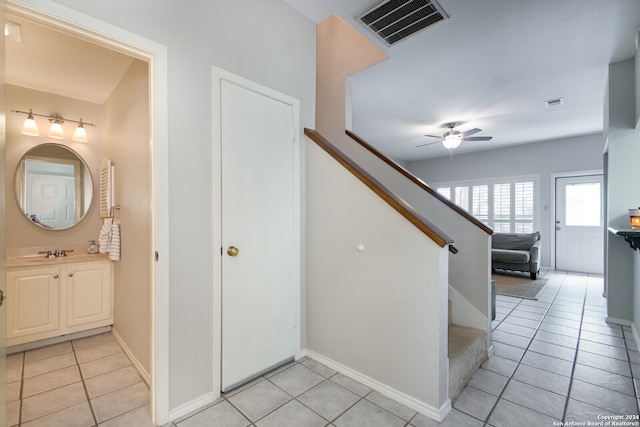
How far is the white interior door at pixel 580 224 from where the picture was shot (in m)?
5.54

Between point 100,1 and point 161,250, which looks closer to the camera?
point 100,1

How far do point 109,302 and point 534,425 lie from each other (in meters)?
3.61

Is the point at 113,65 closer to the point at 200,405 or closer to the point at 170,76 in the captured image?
the point at 170,76

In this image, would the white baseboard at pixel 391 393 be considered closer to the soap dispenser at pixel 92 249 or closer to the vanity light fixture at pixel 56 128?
the soap dispenser at pixel 92 249

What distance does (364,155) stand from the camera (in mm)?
3359

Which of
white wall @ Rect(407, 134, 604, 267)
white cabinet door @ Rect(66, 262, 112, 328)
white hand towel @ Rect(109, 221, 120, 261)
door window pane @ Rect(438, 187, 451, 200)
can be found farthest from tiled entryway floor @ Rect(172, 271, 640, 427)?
door window pane @ Rect(438, 187, 451, 200)

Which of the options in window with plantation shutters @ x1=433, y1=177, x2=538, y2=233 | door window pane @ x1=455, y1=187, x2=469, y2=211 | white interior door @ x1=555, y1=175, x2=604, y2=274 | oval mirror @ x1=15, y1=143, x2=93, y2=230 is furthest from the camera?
door window pane @ x1=455, y1=187, x2=469, y2=211

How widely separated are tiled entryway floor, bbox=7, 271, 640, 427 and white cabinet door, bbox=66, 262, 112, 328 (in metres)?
0.24

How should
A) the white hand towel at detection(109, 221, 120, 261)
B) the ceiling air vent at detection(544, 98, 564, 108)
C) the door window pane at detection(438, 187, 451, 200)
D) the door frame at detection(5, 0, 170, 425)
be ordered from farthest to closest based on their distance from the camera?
the door window pane at detection(438, 187, 451, 200) < the ceiling air vent at detection(544, 98, 564, 108) < the white hand towel at detection(109, 221, 120, 261) < the door frame at detection(5, 0, 170, 425)

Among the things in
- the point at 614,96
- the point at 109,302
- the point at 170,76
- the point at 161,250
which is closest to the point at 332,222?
the point at 161,250

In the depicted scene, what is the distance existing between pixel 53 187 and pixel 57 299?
1.20 metres

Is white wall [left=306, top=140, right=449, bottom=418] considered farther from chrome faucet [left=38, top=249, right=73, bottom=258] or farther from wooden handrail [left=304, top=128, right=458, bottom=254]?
chrome faucet [left=38, top=249, right=73, bottom=258]

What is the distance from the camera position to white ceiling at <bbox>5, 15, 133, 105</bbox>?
2.08 meters

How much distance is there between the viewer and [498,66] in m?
3.11
